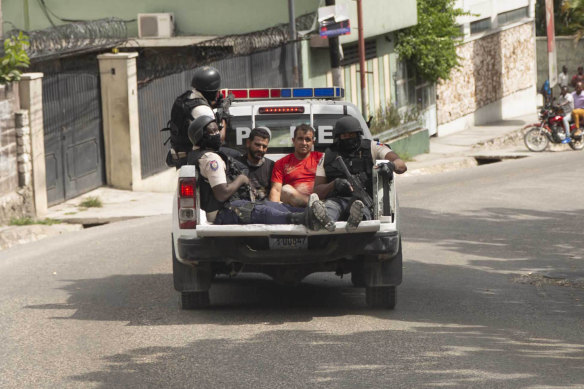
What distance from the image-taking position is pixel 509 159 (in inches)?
1129

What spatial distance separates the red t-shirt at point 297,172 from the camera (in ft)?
31.7

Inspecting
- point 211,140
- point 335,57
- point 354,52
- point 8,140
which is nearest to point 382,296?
point 211,140

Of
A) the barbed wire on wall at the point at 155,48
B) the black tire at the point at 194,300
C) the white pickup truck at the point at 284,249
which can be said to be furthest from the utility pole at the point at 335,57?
the black tire at the point at 194,300

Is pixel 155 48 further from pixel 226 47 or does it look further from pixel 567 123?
pixel 567 123

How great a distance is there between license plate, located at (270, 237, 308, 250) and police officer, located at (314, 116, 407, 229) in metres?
0.38

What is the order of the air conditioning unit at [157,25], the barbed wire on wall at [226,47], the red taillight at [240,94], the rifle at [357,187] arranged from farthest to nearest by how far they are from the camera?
the air conditioning unit at [157,25] → the barbed wire on wall at [226,47] → the red taillight at [240,94] → the rifle at [357,187]

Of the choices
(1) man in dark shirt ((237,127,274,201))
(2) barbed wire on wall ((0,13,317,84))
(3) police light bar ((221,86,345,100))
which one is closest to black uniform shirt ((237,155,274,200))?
(1) man in dark shirt ((237,127,274,201))

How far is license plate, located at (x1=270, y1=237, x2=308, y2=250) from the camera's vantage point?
8.95 m

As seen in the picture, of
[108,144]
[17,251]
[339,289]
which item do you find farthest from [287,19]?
[339,289]

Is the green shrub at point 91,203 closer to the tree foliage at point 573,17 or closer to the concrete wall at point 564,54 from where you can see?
the tree foliage at point 573,17

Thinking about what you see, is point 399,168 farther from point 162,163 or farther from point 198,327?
point 162,163

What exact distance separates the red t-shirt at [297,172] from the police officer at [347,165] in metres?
0.16

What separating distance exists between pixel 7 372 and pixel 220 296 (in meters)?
3.24

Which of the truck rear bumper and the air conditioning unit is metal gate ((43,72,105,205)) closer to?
the air conditioning unit
